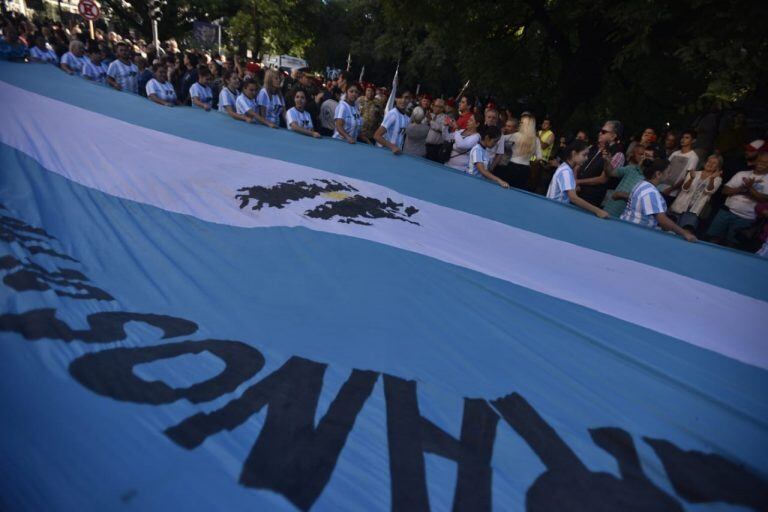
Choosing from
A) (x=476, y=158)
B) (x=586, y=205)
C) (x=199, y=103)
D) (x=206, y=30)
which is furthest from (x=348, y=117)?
(x=206, y=30)

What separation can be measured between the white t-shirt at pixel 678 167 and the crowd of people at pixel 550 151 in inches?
0.5

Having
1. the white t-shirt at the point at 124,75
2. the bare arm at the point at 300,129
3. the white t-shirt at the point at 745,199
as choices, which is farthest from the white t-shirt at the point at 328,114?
the white t-shirt at the point at 745,199

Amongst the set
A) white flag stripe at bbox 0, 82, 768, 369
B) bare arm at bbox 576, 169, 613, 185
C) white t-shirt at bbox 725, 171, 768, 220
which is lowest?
white flag stripe at bbox 0, 82, 768, 369

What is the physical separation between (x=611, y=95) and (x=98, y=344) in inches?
509

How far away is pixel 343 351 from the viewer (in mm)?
1921

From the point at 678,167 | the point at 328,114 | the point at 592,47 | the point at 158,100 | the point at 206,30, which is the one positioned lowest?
the point at 158,100

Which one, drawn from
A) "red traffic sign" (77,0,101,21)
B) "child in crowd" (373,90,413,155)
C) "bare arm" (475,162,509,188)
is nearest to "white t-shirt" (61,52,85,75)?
"child in crowd" (373,90,413,155)

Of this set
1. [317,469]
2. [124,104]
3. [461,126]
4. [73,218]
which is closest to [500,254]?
[317,469]

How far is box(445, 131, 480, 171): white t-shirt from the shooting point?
5.07 metres

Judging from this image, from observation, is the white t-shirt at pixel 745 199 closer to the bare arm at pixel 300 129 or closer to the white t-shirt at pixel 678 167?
the white t-shirt at pixel 678 167

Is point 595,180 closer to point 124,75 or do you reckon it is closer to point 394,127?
point 394,127

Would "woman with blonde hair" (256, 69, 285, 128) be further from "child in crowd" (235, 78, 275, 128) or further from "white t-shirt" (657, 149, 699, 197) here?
"white t-shirt" (657, 149, 699, 197)

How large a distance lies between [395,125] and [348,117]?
695 mm

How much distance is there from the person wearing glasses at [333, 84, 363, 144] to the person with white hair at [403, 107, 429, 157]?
773mm
